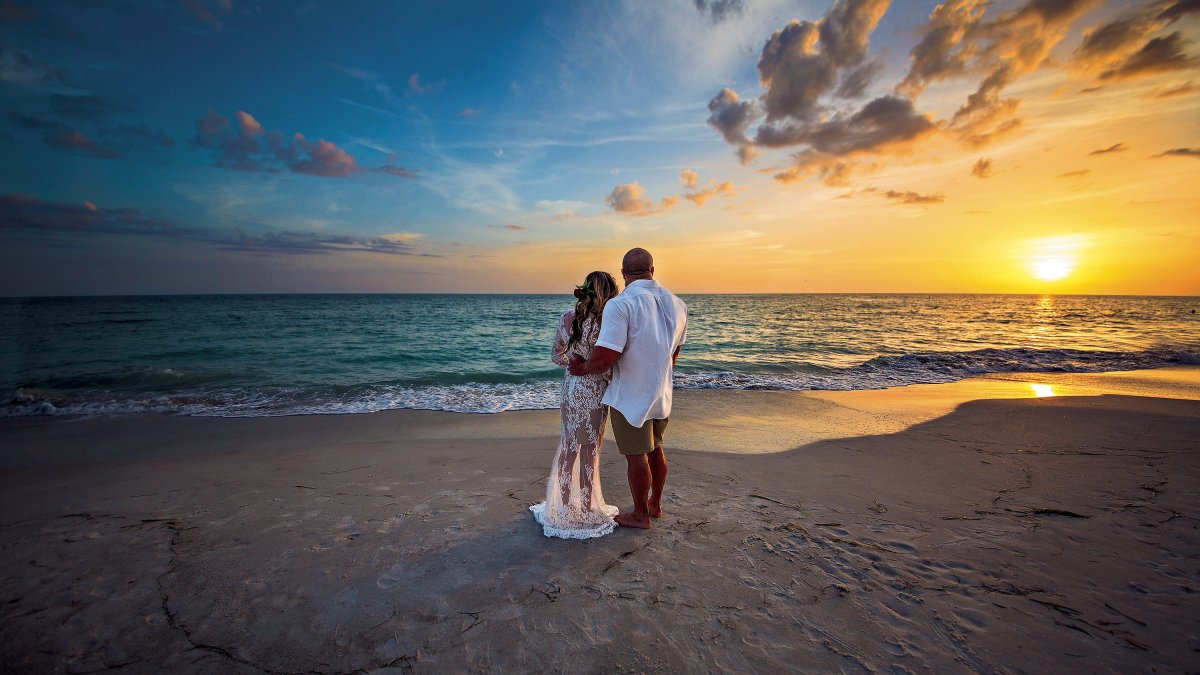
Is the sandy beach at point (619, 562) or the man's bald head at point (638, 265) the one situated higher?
the man's bald head at point (638, 265)

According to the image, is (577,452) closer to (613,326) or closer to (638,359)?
(638,359)

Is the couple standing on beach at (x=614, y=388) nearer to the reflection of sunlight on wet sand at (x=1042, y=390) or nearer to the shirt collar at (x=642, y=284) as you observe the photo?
the shirt collar at (x=642, y=284)

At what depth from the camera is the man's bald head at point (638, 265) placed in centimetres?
364

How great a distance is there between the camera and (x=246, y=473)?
16.9ft

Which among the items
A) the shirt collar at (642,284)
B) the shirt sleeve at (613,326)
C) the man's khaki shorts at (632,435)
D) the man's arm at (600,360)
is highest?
the shirt collar at (642,284)

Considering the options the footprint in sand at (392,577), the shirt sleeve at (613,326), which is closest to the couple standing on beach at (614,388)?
the shirt sleeve at (613,326)

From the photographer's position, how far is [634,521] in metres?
3.79

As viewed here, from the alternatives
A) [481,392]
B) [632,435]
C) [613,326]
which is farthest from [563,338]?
[481,392]

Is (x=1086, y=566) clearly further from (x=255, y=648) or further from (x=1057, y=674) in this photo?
(x=255, y=648)

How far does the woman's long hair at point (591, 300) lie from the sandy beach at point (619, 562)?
1795 mm

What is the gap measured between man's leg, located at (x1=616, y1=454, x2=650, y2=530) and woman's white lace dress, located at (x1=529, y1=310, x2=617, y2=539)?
147 mm

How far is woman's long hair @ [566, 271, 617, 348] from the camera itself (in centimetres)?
361

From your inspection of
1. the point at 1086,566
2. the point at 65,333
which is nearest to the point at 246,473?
the point at 1086,566

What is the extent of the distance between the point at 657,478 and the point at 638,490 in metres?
0.25
